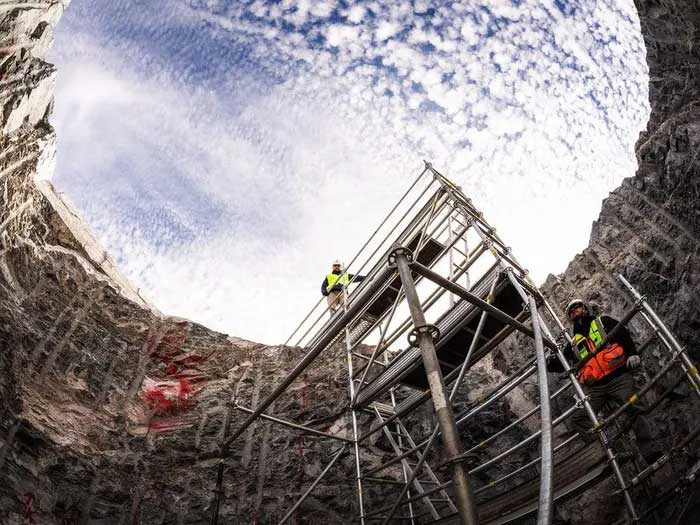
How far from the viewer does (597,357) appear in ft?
16.0

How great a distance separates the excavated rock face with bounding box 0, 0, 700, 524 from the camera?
5.83 m

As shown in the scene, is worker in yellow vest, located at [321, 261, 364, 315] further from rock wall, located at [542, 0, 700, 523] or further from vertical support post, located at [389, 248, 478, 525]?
vertical support post, located at [389, 248, 478, 525]

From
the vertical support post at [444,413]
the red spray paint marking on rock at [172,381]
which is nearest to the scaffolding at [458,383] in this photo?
the vertical support post at [444,413]

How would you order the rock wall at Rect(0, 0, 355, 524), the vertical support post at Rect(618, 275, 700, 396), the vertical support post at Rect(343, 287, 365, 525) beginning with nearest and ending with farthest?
the vertical support post at Rect(618, 275, 700, 396), the vertical support post at Rect(343, 287, 365, 525), the rock wall at Rect(0, 0, 355, 524)

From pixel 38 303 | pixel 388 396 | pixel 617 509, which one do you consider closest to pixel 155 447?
pixel 38 303

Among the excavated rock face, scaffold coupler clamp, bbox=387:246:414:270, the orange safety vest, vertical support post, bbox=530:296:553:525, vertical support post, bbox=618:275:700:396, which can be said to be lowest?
vertical support post, bbox=530:296:553:525

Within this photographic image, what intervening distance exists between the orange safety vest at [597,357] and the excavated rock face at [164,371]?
67 centimetres

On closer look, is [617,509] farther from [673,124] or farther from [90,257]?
[90,257]

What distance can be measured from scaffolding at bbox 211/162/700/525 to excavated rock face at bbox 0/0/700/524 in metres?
0.86

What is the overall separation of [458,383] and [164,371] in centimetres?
747

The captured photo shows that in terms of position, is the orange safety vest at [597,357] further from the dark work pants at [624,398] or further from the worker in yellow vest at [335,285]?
the worker in yellow vest at [335,285]

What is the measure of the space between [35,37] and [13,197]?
281 cm

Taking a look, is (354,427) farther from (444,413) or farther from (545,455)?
(545,455)

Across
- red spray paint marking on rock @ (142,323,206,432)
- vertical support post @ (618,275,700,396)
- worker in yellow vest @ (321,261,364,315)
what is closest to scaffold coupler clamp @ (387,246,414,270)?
vertical support post @ (618,275,700,396)
